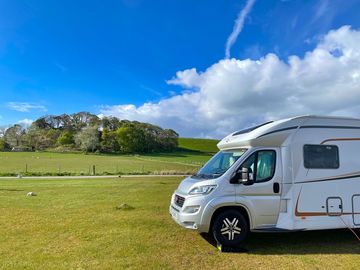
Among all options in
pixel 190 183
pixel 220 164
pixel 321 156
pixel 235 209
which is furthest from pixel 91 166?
pixel 321 156

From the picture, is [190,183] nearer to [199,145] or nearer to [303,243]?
[303,243]

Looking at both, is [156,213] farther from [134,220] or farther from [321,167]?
[321,167]

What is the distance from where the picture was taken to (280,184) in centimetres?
745

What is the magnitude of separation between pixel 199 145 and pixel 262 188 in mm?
115540

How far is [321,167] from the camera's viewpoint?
7.74m

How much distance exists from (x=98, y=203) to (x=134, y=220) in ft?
12.8

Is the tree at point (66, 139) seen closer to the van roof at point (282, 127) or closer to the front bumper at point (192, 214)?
the van roof at point (282, 127)

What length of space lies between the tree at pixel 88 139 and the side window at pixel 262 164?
98.4 m

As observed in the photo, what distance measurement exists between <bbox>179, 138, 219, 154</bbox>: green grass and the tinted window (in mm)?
102713

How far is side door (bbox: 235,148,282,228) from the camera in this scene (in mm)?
7270

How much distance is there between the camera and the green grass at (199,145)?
114 metres

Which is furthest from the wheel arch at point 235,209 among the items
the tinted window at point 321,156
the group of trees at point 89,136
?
the group of trees at point 89,136

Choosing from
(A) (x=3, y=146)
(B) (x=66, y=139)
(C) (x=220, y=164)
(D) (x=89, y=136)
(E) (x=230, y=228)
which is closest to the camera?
(E) (x=230, y=228)

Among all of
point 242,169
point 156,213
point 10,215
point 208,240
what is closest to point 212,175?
point 242,169
